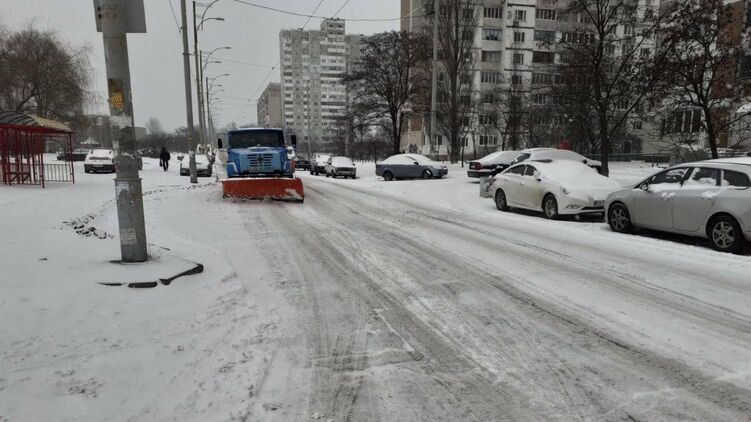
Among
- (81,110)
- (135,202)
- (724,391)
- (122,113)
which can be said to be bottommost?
(724,391)

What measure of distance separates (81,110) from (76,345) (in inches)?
1986

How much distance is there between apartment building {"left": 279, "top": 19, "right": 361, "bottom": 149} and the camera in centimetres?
5919

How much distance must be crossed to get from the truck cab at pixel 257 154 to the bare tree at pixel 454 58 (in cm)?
2256

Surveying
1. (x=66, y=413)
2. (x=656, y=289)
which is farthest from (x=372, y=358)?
(x=656, y=289)

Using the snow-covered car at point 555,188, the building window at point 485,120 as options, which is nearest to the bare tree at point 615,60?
the snow-covered car at point 555,188

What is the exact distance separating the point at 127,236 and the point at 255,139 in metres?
11.5

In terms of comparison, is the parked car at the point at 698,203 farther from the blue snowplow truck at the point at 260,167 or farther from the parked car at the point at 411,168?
the parked car at the point at 411,168

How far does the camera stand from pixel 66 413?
3.05 m

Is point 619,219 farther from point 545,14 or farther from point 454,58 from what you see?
point 545,14

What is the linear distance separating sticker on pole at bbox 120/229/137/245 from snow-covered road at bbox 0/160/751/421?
41.2 inches

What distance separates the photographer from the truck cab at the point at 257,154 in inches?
646

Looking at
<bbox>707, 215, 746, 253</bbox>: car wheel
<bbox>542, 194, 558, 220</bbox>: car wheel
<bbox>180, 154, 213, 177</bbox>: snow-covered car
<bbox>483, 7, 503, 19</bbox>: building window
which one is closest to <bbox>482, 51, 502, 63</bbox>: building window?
<bbox>483, 7, 503, 19</bbox>: building window

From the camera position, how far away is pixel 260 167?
16.4 metres

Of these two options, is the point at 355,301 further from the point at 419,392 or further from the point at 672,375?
the point at 672,375
